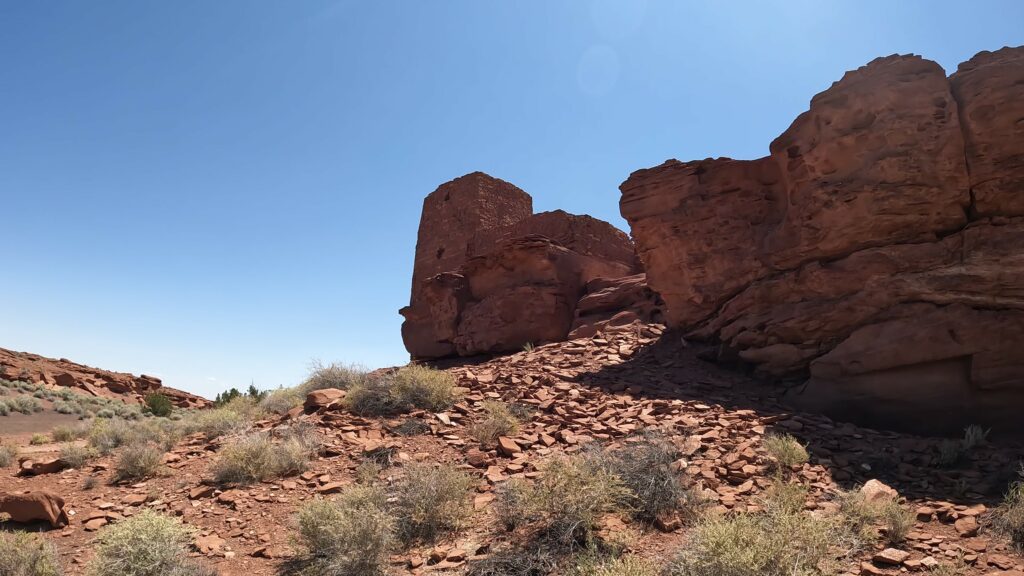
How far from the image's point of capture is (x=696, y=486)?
5.05 metres

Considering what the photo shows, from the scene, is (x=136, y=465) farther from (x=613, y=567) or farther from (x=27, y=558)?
(x=613, y=567)

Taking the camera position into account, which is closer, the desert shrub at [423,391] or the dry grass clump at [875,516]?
the dry grass clump at [875,516]

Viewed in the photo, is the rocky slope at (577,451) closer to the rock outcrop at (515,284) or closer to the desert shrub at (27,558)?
the desert shrub at (27,558)

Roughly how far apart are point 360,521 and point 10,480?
5.46m

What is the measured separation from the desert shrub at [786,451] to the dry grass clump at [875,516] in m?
0.83

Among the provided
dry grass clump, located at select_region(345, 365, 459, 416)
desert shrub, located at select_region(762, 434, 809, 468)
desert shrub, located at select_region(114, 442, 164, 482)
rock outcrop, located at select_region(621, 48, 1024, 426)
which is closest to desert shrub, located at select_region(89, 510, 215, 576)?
desert shrub, located at select_region(114, 442, 164, 482)

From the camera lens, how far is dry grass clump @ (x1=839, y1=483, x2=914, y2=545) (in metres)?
4.14

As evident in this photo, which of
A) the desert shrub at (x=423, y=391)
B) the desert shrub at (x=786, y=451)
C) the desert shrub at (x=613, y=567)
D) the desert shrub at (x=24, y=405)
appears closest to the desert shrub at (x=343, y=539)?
the desert shrub at (x=613, y=567)

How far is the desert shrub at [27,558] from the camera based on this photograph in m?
4.27

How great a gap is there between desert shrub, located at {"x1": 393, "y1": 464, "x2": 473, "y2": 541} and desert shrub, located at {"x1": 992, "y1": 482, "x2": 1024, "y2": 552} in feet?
13.7

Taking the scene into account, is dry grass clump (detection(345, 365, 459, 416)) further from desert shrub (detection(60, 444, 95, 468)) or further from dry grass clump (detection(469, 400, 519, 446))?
desert shrub (detection(60, 444, 95, 468))

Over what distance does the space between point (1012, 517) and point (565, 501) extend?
3345mm

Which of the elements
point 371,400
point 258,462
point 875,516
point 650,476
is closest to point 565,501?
point 650,476

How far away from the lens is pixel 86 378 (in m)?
27.0
